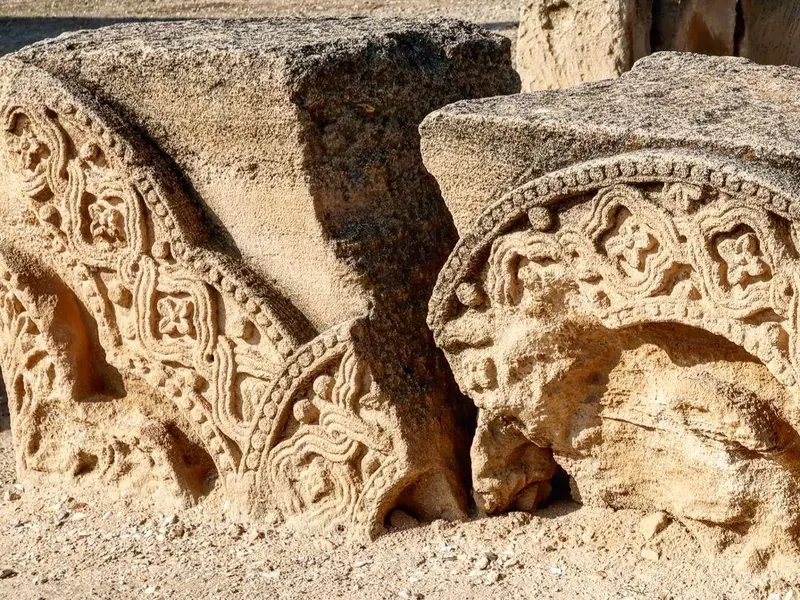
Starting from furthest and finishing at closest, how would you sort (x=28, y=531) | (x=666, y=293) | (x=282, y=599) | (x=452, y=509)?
(x=28, y=531)
(x=452, y=509)
(x=282, y=599)
(x=666, y=293)

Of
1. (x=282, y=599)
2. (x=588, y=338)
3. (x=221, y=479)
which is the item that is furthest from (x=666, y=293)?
(x=221, y=479)

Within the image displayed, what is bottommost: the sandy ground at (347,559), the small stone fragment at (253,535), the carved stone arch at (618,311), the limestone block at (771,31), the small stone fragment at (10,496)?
the sandy ground at (347,559)

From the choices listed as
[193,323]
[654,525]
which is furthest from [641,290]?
[193,323]

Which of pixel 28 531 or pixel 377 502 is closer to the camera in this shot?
pixel 377 502

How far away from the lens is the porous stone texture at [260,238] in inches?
122

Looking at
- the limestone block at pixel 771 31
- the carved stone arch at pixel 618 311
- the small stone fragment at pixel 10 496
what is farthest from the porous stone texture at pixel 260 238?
the limestone block at pixel 771 31

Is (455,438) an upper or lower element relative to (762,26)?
lower

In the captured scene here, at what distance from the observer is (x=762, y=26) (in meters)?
5.82

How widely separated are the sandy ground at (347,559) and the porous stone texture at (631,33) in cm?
276

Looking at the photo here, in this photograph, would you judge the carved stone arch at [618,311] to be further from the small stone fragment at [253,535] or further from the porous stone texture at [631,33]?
the porous stone texture at [631,33]

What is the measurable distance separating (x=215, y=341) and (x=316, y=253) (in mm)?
360

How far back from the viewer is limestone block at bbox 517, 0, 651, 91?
214 inches

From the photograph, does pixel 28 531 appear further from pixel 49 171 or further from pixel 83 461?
pixel 49 171

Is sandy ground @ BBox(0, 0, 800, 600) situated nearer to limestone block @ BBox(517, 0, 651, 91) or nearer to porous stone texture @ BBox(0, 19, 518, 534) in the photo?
porous stone texture @ BBox(0, 19, 518, 534)
